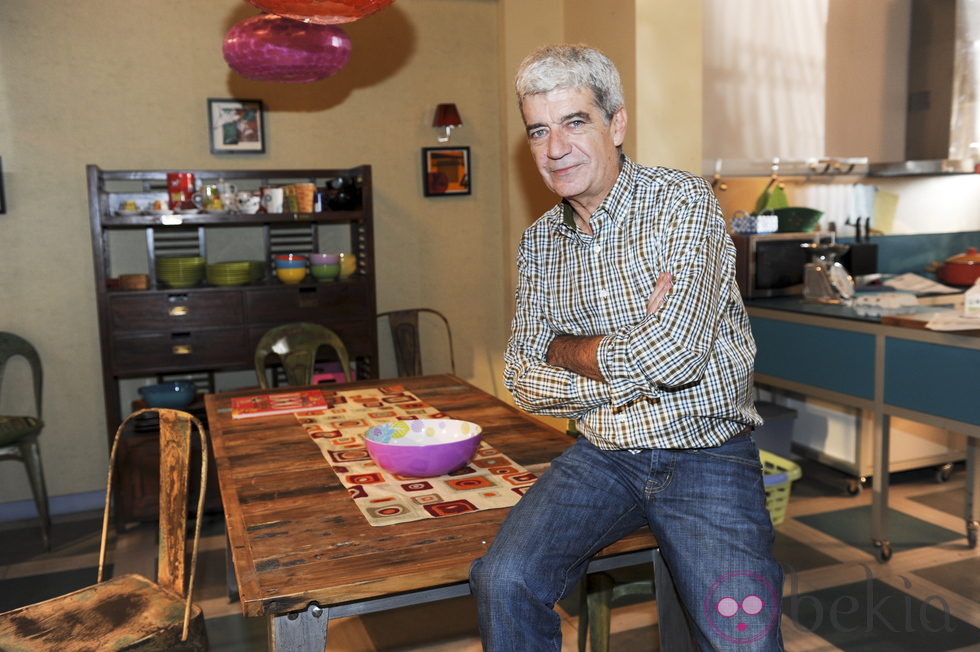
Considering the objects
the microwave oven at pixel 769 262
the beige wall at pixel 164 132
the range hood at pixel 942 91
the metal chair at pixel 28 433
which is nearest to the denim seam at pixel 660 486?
the microwave oven at pixel 769 262

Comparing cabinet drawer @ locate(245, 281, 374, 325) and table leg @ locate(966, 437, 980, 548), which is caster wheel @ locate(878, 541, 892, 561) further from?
cabinet drawer @ locate(245, 281, 374, 325)

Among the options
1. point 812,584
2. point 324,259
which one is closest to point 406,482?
point 812,584

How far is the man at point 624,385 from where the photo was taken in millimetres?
1545

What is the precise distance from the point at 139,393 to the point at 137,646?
251 cm

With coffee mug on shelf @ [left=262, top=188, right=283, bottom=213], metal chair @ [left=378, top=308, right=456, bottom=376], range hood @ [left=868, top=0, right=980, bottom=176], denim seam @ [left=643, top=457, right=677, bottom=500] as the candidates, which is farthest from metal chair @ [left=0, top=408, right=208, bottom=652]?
range hood @ [left=868, top=0, right=980, bottom=176]

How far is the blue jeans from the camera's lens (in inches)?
59.7

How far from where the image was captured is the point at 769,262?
4074mm

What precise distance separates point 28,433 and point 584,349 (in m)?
3.02

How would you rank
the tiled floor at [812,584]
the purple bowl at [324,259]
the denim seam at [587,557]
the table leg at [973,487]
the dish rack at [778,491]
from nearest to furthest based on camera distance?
1. the denim seam at [587,557]
2. the tiled floor at [812,584]
3. the dish rack at [778,491]
4. the table leg at [973,487]
5. the purple bowl at [324,259]

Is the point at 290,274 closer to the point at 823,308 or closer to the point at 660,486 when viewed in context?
the point at 823,308

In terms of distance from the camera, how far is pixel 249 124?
4422 millimetres

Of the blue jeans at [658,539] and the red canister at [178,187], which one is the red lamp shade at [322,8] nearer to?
the blue jeans at [658,539]

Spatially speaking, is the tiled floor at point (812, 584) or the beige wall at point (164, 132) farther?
the beige wall at point (164, 132)

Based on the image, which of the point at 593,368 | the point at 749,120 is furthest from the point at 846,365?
the point at 593,368
